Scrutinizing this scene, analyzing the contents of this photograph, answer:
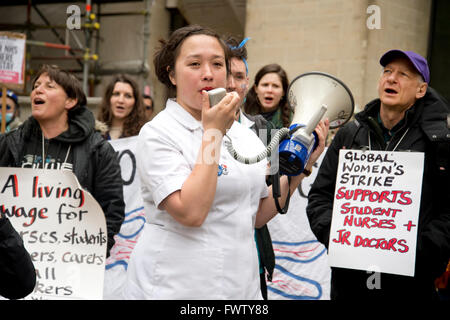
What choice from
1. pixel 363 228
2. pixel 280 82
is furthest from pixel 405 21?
pixel 363 228

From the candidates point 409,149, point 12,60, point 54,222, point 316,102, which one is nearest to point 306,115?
point 316,102

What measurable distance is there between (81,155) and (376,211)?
67.7 inches

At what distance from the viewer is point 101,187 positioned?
3.14 m

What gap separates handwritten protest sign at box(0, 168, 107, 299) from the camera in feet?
8.73

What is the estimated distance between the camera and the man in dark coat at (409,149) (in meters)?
2.41

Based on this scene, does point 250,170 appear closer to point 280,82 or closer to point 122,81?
point 280,82

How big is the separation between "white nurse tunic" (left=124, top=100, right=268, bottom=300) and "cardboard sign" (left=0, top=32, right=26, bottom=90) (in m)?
3.12

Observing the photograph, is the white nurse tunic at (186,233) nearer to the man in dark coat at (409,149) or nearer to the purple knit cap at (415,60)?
the man in dark coat at (409,149)

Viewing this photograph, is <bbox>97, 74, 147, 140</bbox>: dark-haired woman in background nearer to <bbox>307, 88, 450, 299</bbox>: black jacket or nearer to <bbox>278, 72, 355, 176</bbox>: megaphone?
<bbox>307, 88, 450, 299</bbox>: black jacket

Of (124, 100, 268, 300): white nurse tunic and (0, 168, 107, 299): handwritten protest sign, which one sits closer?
(124, 100, 268, 300): white nurse tunic

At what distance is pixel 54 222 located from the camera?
2730 mm

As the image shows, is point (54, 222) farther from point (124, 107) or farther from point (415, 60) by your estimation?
point (415, 60)

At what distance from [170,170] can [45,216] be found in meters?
1.36

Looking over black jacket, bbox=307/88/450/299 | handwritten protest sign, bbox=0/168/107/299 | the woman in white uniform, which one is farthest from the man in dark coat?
handwritten protest sign, bbox=0/168/107/299
